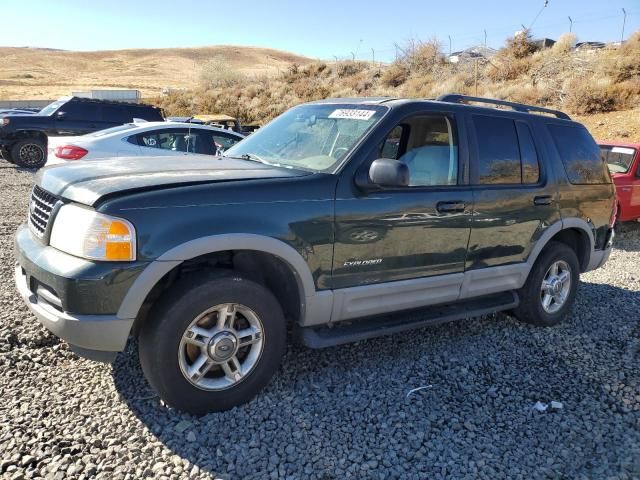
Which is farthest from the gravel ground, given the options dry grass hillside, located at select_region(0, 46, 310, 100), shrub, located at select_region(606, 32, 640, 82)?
dry grass hillside, located at select_region(0, 46, 310, 100)

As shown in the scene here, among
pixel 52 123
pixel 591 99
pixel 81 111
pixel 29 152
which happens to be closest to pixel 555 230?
pixel 81 111

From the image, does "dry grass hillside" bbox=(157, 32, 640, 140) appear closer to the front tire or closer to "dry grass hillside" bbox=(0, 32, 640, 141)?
"dry grass hillside" bbox=(0, 32, 640, 141)

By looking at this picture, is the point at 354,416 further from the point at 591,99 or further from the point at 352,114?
the point at 591,99

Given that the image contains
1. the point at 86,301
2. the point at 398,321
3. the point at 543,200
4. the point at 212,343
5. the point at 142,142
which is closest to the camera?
the point at 86,301

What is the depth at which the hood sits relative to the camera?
9.93 ft

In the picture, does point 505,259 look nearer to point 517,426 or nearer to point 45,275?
point 517,426

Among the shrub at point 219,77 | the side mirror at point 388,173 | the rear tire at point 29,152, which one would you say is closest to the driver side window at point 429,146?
the side mirror at point 388,173

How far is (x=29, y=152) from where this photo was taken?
14.0 metres

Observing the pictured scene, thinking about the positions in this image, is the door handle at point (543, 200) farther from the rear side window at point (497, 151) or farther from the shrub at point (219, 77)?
the shrub at point (219, 77)

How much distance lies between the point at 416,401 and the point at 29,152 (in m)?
13.8

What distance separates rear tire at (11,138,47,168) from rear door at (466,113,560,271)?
1304cm

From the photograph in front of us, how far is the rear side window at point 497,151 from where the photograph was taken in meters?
4.34

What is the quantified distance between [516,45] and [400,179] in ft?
88.4

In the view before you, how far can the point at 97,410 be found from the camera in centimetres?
320
